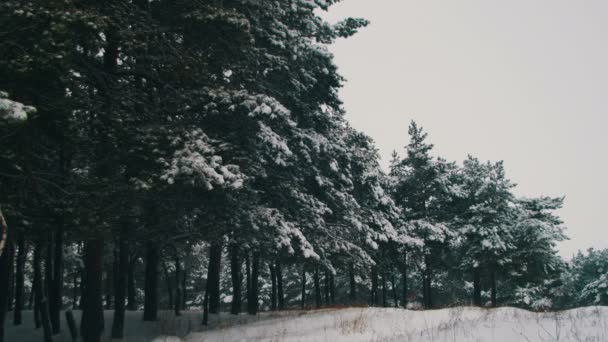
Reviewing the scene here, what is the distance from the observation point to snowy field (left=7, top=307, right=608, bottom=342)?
670 centimetres

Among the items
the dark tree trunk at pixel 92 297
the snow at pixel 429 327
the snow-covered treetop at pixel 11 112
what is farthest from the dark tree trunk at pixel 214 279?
the snow-covered treetop at pixel 11 112

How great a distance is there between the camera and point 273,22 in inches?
506

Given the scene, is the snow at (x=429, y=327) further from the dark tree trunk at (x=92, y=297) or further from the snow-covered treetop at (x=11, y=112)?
the snow-covered treetop at (x=11, y=112)

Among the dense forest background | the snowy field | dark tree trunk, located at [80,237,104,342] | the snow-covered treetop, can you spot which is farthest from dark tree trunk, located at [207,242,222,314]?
the snow-covered treetop

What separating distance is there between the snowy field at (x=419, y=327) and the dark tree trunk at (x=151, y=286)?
1365mm

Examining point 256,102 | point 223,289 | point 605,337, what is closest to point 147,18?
point 256,102

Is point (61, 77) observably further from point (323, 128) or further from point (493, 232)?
point (493, 232)

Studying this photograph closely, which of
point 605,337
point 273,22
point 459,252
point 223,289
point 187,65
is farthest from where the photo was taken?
point 223,289

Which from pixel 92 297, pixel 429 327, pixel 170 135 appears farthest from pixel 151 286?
pixel 429 327

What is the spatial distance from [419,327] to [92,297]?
7963mm

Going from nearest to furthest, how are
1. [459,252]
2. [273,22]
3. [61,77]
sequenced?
[61,77] → [273,22] → [459,252]

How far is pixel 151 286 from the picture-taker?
16406mm

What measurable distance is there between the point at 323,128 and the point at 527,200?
2780 cm

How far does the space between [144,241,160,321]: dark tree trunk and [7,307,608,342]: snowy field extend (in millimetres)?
1365
